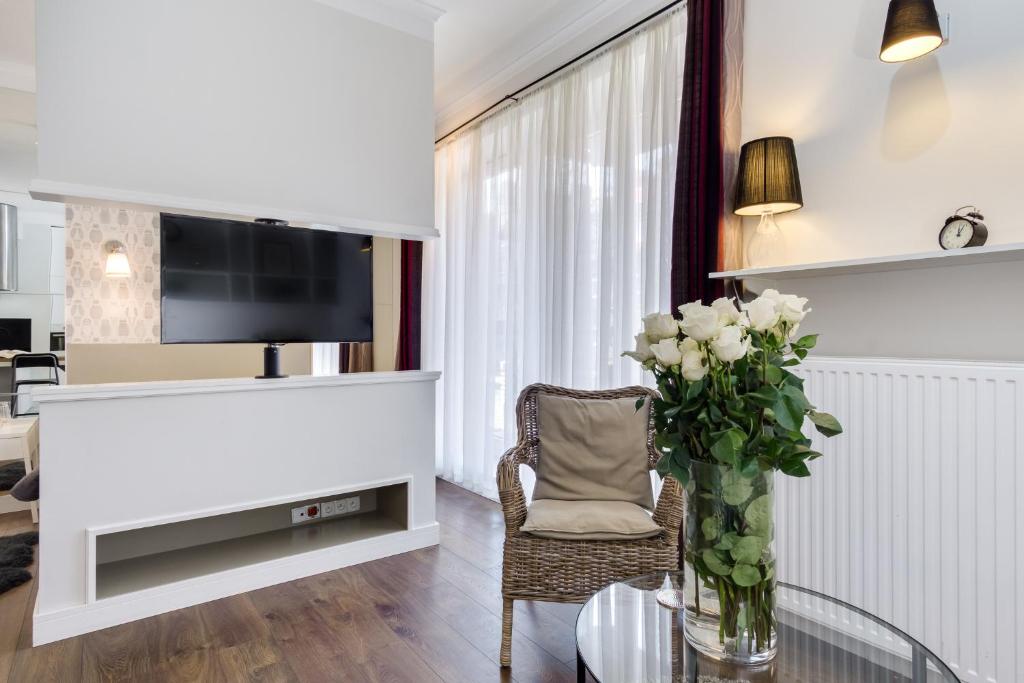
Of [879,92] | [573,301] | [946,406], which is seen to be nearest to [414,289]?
[573,301]

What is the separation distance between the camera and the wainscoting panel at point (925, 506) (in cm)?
150

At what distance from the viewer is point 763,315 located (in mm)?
1026

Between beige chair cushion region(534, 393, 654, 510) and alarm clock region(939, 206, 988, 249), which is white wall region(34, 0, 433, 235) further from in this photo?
alarm clock region(939, 206, 988, 249)

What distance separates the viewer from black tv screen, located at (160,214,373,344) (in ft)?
7.97

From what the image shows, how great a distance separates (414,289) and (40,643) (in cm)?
308

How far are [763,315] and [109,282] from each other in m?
4.23

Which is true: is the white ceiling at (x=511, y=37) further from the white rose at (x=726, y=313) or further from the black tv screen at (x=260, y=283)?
the white rose at (x=726, y=313)

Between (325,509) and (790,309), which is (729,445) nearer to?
(790,309)

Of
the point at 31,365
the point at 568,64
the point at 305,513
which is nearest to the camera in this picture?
the point at 305,513

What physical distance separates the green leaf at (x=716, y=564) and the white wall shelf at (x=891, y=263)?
120 cm

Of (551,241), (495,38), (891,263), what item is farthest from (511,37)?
(891,263)

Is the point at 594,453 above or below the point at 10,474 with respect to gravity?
above

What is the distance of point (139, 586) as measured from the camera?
2.29 metres

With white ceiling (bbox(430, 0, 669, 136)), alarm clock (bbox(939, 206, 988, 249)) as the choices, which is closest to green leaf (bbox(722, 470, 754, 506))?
alarm clock (bbox(939, 206, 988, 249))
